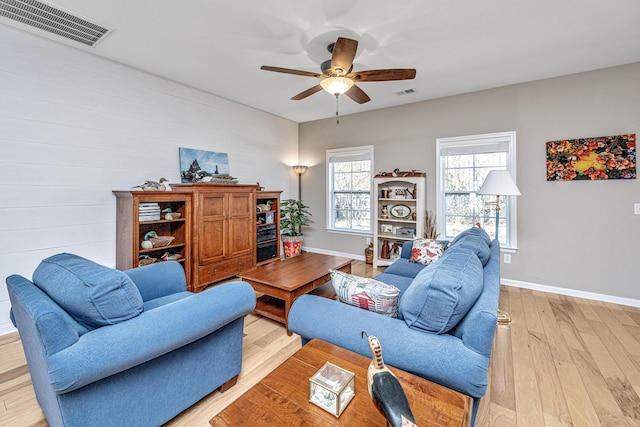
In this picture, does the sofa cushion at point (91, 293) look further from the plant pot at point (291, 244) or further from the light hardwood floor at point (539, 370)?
the plant pot at point (291, 244)

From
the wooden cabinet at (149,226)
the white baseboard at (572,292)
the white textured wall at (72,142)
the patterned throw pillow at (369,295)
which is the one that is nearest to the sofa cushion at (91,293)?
the patterned throw pillow at (369,295)

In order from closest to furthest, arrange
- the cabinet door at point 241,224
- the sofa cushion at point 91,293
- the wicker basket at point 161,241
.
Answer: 1. the sofa cushion at point 91,293
2. the wicker basket at point 161,241
3. the cabinet door at point 241,224

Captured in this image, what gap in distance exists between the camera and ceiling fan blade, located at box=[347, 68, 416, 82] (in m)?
2.46

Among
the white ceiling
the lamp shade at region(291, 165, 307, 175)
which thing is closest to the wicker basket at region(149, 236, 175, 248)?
the white ceiling

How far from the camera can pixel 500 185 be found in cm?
310

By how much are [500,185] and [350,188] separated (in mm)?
2778

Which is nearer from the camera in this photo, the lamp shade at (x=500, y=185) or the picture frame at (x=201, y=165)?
the lamp shade at (x=500, y=185)

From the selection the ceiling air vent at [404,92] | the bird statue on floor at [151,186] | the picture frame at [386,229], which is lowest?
the picture frame at [386,229]

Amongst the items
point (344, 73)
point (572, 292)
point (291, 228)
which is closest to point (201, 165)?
point (291, 228)

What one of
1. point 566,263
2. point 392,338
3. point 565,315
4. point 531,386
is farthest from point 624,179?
point 392,338

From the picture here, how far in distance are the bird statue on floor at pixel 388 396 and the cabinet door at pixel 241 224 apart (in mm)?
3484

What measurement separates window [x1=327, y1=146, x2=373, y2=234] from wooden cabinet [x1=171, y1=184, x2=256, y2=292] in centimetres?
189

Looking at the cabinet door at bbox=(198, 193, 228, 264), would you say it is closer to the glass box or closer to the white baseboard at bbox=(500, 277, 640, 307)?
the glass box

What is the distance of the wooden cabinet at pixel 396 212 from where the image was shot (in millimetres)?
4484
